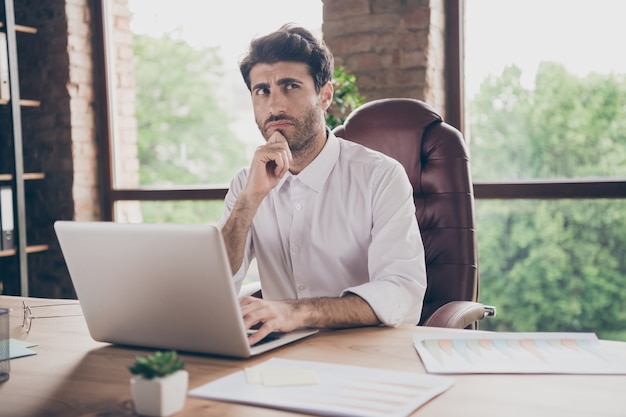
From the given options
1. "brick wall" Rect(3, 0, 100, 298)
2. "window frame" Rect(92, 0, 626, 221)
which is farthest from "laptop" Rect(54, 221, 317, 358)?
"brick wall" Rect(3, 0, 100, 298)

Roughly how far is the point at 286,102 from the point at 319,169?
→ 202 mm

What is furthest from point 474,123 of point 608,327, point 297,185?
point 297,185

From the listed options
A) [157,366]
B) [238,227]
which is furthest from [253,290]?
[157,366]

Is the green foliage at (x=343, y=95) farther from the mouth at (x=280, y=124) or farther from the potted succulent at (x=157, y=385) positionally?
the potted succulent at (x=157, y=385)

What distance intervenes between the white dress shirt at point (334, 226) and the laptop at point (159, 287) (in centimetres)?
52

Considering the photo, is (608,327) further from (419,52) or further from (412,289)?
(412,289)

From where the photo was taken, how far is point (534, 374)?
3.62ft

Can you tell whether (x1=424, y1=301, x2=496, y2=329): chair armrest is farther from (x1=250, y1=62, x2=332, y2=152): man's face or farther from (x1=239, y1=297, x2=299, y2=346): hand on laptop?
(x1=250, y1=62, x2=332, y2=152): man's face

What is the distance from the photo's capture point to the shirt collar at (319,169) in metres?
1.96

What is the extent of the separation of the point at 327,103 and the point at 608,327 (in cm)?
166

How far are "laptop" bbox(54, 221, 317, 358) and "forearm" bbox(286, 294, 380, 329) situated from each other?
5 centimetres

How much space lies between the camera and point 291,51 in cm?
198

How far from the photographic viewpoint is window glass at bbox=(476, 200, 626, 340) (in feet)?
9.75

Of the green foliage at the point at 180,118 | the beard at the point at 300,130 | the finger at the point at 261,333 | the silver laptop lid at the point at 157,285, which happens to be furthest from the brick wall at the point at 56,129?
the finger at the point at 261,333
